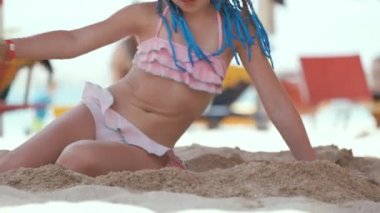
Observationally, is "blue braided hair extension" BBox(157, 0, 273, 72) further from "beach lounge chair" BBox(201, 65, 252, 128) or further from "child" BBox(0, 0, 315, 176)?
"beach lounge chair" BBox(201, 65, 252, 128)

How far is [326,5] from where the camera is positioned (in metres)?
19.0

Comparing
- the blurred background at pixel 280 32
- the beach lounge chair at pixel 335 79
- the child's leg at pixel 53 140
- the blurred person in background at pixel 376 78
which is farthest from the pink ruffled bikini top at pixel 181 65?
the blurred background at pixel 280 32

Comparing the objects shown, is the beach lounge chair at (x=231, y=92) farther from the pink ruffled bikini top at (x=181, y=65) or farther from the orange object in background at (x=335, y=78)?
the pink ruffled bikini top at (x=181, y=65)

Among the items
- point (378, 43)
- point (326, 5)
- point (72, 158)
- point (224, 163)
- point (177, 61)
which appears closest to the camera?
point (72, 158)

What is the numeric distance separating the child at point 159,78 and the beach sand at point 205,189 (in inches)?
13.3

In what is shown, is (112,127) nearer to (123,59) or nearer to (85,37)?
(85,37)

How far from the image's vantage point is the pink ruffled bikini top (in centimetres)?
266

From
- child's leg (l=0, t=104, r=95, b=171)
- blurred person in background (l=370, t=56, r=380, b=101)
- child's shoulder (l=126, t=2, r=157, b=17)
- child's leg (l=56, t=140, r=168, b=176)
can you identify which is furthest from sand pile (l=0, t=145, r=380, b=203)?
blurred person in background (l=370, t=56, r=380, b=101)

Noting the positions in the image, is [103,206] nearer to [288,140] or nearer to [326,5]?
[288,140]

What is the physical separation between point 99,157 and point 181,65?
40 cm

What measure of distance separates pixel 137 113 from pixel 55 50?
0.32 m

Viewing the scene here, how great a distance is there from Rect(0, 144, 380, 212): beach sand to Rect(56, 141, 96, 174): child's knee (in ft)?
0.30

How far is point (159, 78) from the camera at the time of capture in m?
2.69

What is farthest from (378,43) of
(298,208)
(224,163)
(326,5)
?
(298,208)
